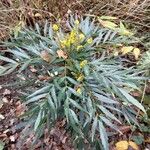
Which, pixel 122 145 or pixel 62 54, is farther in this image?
pixel 122 145

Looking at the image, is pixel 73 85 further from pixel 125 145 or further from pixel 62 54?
pixel 125 145

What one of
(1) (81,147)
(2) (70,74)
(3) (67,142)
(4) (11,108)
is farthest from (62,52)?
(4) (11,108)

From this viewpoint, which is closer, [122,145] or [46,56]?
[46,56]

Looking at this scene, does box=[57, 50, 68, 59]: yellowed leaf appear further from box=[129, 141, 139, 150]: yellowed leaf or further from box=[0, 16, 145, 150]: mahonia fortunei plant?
box=[129, 141, 139, 150]: yellowed leaf

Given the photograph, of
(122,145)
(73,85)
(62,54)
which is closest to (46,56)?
(62,54)

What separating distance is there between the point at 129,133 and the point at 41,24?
1.19 meters

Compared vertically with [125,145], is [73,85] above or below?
above

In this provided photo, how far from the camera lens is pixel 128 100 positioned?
6.24ft

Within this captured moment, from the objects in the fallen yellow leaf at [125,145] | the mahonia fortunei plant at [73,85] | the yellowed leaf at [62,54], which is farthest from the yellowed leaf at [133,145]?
the yellowed leaf at [62,54]

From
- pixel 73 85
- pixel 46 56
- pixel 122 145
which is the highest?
pixel 46 56

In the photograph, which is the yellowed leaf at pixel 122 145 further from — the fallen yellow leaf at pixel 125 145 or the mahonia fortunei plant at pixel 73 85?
the mahonia fortunei plant at pixel 73 85

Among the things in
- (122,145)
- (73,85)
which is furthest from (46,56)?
(122,145)

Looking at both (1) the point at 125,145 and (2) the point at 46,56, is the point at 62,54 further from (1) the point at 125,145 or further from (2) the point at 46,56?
(1) the point at 125,145

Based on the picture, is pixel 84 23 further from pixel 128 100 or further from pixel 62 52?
pixel 128 100
